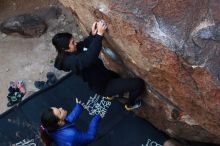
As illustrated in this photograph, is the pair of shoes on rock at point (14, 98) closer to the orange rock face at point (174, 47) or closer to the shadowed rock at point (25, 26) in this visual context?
the shadowed rock at point (25, 26)

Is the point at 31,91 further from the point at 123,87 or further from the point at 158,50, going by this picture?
the point at 158,50

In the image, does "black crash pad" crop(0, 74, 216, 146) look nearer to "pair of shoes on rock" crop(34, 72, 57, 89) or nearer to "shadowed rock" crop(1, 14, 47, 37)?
"pair of shoes on rock" crop(34, 72, 57, 89)

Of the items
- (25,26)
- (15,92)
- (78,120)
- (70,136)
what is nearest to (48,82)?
(15,92)

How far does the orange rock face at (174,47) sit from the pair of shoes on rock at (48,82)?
1.81 metres

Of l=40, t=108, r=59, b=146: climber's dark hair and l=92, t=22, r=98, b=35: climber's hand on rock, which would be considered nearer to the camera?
l=92, t=22, r=98, b=35: climber's hand on rock

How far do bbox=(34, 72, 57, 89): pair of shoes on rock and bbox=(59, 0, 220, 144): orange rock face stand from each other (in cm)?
181

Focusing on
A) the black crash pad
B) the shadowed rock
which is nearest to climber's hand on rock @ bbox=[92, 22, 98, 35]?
the black crash pad

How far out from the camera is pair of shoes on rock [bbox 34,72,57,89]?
6917 mm

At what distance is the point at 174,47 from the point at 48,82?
9.26ft

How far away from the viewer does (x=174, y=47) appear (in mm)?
4586

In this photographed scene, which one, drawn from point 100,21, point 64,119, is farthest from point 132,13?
point 64,119

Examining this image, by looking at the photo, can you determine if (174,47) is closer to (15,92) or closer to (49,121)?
(49,121)

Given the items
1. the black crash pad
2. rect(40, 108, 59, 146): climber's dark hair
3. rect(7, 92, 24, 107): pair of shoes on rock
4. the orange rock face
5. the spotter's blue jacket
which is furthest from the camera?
rect(7, 92, 24, 107): pair of shoes on rock

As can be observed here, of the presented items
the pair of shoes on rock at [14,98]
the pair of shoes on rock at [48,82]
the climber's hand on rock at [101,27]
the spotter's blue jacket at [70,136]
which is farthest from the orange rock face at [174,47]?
the pair of shoes on rock at [14,98]
